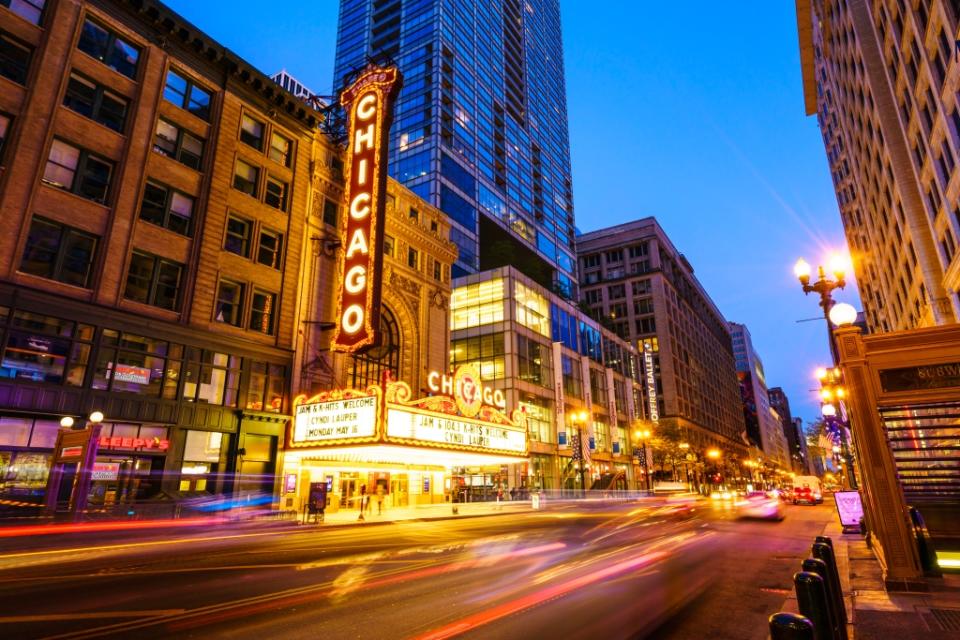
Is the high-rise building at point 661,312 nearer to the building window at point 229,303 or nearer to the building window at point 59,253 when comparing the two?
the building window at point 229,303

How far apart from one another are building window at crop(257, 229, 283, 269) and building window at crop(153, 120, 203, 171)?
5020mm

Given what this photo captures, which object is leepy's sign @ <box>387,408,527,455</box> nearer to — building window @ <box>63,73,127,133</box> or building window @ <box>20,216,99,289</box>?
building window @ <box>20,216,99,289</box>

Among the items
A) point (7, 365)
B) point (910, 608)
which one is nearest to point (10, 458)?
point (7, 365)

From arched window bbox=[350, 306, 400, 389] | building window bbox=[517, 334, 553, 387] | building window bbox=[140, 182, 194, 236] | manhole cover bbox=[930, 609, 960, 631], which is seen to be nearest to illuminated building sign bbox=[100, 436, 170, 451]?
building window bbox=[140, 182, 194, 236]

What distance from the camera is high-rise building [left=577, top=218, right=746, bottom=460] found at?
10225 centimetres

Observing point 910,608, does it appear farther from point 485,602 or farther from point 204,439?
point 204,439

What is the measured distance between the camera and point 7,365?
803 inches

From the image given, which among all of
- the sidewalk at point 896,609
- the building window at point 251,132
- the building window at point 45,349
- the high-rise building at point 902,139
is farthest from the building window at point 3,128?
the high-rise building at point 902,139

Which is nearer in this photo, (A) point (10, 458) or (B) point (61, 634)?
(B) point (61, 634)

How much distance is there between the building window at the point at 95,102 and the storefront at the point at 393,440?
1670 centimetres

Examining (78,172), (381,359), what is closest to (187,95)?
(78,172)

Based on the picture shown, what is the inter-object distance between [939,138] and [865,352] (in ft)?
81.5

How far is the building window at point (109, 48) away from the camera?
25.1 meters

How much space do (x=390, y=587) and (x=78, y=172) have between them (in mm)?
24727
